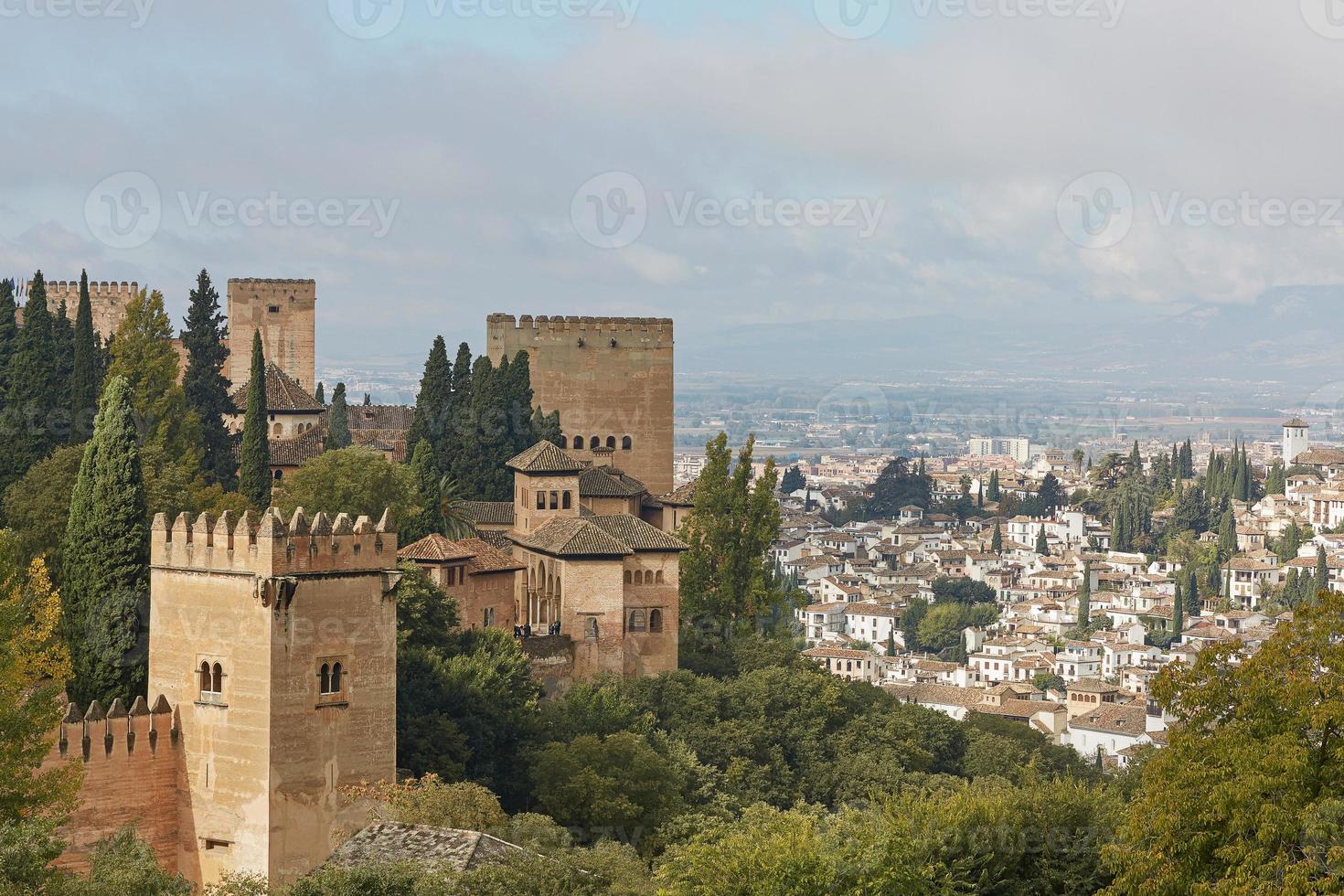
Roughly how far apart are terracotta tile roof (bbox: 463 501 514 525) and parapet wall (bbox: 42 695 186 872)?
59.4ft

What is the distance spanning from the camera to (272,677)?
27.5m

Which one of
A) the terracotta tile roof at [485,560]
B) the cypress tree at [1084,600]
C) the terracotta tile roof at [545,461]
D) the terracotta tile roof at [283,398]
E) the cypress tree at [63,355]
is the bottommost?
the cypress tree at [1084,600]

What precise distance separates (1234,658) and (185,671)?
45.1 ft

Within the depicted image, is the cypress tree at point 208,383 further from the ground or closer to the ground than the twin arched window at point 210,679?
further from the ground

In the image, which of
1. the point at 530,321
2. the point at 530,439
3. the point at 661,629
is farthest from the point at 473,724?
the point at 530,321

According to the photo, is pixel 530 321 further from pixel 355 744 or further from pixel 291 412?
pixel 355 744

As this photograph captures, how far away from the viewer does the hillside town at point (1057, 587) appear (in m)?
110

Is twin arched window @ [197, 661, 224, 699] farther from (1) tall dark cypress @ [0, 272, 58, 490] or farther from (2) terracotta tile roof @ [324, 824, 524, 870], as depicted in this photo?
(1) tall dark cypress @ [0, 272, 58, 490]

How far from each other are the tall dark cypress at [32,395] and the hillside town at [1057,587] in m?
55.6

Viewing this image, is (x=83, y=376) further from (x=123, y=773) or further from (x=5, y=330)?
(x=123, y=773)

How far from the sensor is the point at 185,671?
93.1 feet

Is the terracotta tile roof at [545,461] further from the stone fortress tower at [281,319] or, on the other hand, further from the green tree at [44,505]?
the stone fortress tower at [281,319]

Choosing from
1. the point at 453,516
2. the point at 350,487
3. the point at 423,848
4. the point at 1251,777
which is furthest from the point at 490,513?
the point at 1251,777

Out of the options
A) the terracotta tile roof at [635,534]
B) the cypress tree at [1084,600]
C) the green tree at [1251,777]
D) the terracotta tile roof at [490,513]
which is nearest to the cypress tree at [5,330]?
the terracotta tile roof at [490,513]
